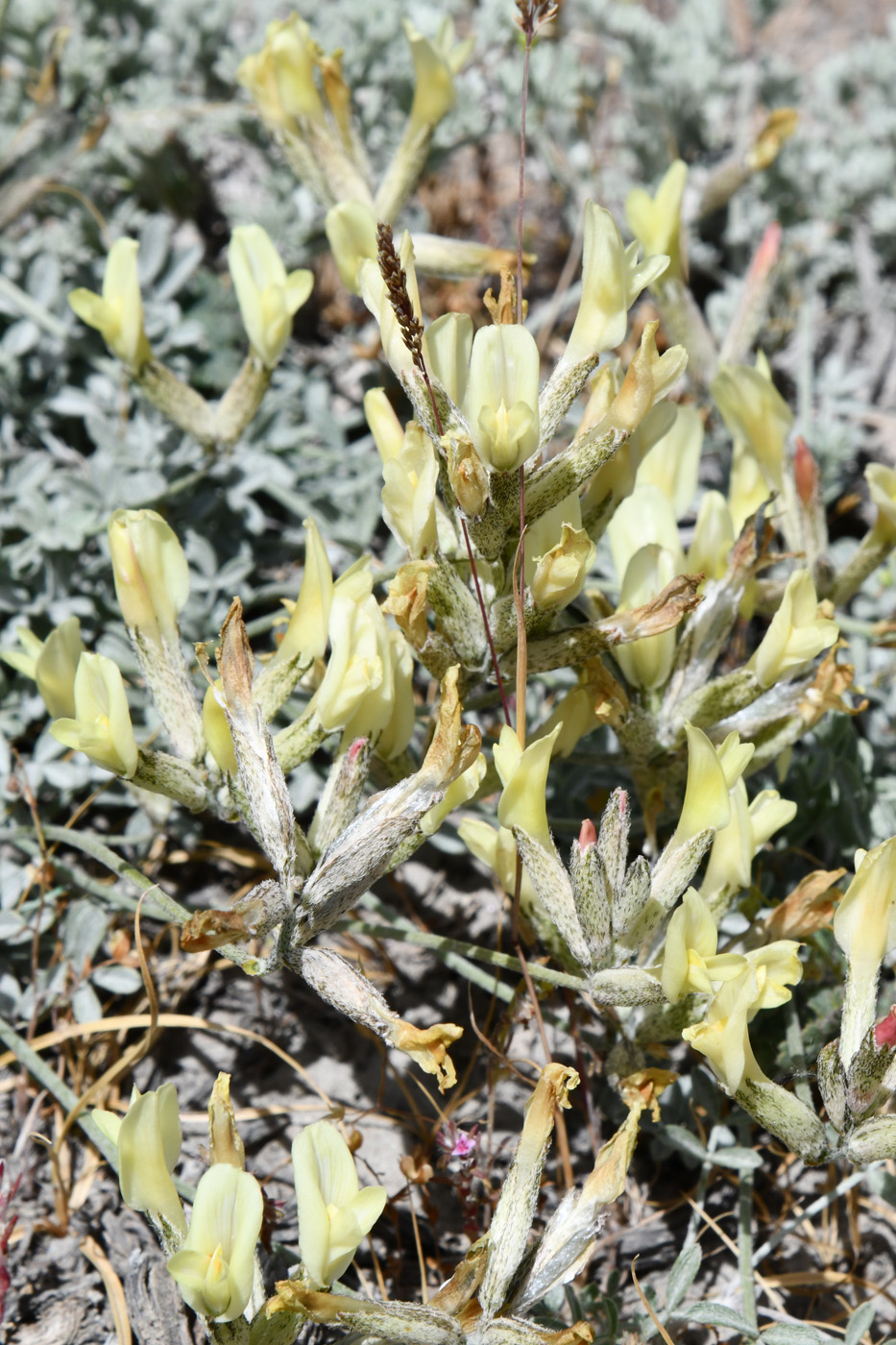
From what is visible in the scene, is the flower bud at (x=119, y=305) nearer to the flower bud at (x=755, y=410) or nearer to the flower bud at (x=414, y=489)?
the flower bud at (x=414, y=489)

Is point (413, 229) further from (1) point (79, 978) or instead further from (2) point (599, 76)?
(1) point (79, 978)

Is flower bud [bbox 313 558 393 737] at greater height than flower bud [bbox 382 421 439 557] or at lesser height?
lesser

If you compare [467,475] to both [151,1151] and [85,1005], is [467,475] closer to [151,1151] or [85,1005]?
[151,1151]

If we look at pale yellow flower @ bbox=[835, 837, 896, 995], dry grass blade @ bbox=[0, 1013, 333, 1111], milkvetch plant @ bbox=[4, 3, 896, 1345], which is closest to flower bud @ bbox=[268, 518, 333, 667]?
milkvetch plant @ bbox=[4, 3, 896, 1345]

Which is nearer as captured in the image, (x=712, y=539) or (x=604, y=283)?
(x=604, y=283)

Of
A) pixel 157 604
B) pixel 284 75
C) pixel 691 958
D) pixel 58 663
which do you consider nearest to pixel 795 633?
pixel 691 958

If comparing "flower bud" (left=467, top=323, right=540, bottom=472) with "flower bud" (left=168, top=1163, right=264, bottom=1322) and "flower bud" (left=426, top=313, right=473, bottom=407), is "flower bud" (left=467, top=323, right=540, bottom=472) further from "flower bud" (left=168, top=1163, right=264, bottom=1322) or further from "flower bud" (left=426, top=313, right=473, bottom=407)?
"flower bud" (left=168, top=1163, right=264, bottom=1322)
